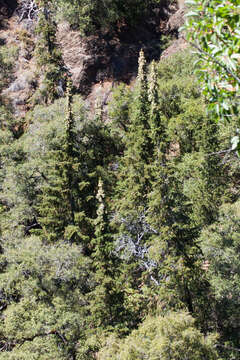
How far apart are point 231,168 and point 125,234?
32.8ft

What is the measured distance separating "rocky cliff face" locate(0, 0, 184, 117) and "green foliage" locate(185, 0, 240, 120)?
40830mm

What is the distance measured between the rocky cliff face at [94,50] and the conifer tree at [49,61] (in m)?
6.06

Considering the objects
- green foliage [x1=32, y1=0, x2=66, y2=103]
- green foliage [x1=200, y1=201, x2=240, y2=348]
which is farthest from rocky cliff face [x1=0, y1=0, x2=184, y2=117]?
green foliage [x1=200, y1=201, x2=240, y2=348]

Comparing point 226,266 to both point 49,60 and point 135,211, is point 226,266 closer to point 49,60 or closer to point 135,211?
point 135,211

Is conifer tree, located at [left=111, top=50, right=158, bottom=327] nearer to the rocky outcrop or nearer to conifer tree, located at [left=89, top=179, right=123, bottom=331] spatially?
conifer tree, located at [left=89, top=179, right=123, bottom=331]

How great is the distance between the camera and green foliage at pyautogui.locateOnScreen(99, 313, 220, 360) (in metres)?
13.0

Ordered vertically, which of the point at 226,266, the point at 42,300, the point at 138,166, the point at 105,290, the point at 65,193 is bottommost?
the point at 42,300

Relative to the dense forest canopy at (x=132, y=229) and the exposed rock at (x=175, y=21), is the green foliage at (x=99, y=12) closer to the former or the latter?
the exposed rock at (x=175, y=21)

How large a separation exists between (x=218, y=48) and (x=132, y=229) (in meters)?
20.1

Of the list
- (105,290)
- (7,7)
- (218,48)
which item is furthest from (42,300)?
(7,7)

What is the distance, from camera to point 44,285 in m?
19.2

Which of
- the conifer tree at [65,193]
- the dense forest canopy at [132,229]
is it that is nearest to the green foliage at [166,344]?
the dense forest canopy at [132,229]

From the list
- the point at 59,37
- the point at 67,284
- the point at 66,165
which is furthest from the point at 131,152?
the point at 59,37

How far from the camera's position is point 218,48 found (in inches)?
177
